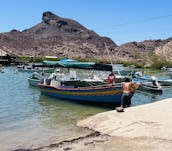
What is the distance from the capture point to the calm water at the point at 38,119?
61.0ft

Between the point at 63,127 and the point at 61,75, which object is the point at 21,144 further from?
the point at 61,75

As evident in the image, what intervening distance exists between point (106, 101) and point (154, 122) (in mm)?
10947

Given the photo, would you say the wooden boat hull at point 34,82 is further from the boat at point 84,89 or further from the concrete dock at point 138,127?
the concrete dock at point 138,127

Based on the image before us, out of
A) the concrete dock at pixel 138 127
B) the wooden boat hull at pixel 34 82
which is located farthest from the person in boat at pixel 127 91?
the wooden boat hull at pixel 34 82

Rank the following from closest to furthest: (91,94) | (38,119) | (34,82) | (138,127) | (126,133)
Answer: (126,133)
(138,127)
(38,119)
(91,94)
(34,82)

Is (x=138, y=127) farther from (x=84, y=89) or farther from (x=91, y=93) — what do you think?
(x=84, y=89)

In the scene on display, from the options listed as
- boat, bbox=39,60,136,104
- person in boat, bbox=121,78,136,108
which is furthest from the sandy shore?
boat, bbox=39,60,136,104

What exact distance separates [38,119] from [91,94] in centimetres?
719

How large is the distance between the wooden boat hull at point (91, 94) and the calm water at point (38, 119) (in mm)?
648

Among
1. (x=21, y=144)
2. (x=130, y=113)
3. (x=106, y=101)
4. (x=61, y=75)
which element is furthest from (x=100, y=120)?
(x=61, y=75)

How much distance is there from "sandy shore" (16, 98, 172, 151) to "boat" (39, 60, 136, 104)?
255 inches

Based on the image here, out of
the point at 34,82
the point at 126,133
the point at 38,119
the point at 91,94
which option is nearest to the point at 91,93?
the point at 91,94

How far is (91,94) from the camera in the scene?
101 feet

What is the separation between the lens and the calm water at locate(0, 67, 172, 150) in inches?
731
